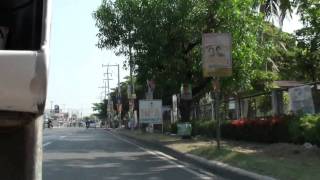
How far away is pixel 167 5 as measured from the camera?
28.5m

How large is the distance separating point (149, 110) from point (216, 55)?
19.7 metres

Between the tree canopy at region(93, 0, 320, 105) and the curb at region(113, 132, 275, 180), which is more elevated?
the tree canopy at region(93, 0, 320, 105)

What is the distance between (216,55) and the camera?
19.3m

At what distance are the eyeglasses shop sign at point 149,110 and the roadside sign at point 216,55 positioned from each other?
19.3 meters

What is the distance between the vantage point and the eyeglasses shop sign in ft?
127

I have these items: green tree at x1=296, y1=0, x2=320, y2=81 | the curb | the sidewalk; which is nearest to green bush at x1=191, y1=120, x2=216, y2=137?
green tree at x1=296, y1=0, x2=320, y2=81

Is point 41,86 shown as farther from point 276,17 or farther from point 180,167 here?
point 276,17

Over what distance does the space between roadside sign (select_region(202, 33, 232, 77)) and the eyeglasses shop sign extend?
19.3 metres

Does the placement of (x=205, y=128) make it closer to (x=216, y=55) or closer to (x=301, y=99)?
(x=301, y=99)

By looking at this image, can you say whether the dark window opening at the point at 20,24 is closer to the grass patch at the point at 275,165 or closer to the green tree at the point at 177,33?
the grass patch at the point at 275,165

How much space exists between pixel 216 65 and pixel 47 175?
695 cm

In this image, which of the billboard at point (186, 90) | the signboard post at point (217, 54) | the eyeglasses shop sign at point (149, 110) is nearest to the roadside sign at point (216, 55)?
the signboard post at point (217, 54)

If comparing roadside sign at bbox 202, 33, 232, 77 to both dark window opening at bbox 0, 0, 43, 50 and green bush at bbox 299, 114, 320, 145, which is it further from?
dark window opening at bbox 0, 0, 43, 50

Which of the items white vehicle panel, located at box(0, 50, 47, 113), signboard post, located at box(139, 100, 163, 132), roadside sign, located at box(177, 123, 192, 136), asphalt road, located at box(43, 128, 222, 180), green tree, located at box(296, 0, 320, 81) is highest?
green tree, located at box(296, 0, 320, 81)
